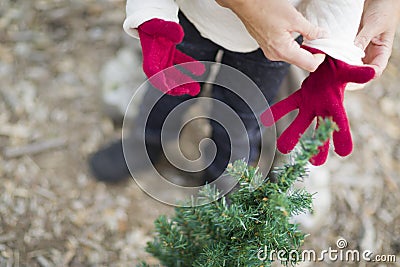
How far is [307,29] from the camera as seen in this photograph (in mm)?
854

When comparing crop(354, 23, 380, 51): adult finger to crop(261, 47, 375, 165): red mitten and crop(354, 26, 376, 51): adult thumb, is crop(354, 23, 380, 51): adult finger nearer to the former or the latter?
crop(354, 26, 376, 51): adult thumb

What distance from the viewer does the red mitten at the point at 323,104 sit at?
0.87m

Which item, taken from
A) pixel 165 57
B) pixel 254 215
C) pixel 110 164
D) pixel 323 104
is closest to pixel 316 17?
pixel 323 104

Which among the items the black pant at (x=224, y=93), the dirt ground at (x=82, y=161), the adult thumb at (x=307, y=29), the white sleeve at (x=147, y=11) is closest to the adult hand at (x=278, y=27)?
the adult thumb at (x=307, y=29)

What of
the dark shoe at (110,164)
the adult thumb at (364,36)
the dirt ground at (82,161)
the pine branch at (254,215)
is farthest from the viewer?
the dark shoe at (110,164)

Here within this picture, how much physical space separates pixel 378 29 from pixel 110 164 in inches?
36.5

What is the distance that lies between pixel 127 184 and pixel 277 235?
0.87m

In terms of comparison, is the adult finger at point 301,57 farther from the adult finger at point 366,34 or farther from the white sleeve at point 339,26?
the adult finger at point 366,34

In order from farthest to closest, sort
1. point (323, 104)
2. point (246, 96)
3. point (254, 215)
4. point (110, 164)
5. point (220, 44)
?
1. point (110, 164)
2. point (246, 96)
3. point (220, 44)
4. point (323, 104)
5. point (254, 215)

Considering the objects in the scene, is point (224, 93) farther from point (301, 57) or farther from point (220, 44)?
point (301, 57)

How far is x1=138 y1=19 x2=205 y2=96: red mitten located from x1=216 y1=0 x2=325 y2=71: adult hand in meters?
0.10

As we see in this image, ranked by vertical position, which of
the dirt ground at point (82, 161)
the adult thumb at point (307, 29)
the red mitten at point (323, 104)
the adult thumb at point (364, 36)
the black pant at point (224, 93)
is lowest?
the dirt ground at point (82, 161)

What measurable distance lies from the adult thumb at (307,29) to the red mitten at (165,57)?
20cm

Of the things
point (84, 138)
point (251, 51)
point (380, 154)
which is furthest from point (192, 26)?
point (380, 154)
